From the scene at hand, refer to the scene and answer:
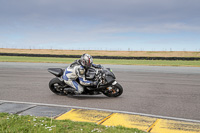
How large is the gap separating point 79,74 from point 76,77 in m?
0.25

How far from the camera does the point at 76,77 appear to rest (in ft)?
27.2

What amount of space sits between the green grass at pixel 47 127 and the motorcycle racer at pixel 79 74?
2779 mm

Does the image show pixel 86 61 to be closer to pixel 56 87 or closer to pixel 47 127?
pixel 56 87

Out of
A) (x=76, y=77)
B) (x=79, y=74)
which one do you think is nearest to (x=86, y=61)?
(x=79, y=74)

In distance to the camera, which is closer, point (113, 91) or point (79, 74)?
point (79, 74)

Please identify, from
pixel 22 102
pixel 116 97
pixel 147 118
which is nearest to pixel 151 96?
pixel 116 97

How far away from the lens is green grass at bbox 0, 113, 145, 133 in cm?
472

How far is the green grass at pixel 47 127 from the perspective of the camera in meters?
4.72

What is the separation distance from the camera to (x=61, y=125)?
16.6 ft

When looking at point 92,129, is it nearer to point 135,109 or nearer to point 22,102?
point 135,109

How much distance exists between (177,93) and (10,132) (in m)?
7.05

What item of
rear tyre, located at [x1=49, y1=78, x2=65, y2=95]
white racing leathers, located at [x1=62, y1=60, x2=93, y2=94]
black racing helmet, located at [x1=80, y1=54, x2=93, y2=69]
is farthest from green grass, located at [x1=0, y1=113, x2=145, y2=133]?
rear tyre, located at [x1=49, y1=78, x2=65, y2=95]

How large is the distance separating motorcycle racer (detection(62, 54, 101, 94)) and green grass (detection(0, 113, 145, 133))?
2.78 m

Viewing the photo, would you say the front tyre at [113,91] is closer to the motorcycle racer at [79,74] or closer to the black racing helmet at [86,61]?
the motorcycle racer at [79,74]
